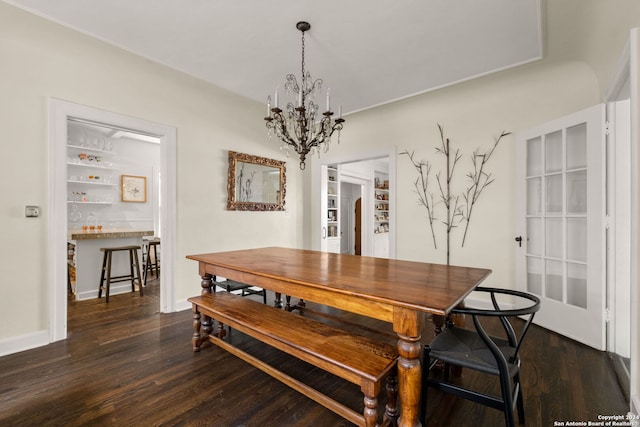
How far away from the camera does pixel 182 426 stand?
158 cm

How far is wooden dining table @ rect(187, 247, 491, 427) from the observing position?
4.37ft

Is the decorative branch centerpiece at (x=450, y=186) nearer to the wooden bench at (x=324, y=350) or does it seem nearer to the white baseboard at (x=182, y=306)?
the wooden bench at (x=324, y=350)

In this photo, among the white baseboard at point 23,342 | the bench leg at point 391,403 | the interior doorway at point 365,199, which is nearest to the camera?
the bench leg at point 391,403

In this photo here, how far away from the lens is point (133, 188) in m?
5.80

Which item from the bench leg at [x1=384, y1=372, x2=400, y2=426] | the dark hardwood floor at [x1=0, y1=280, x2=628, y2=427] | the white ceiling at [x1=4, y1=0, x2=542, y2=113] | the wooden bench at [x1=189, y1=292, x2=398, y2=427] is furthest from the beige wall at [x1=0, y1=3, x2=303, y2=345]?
the bench leg at [x1=384, y1=372, x2=400, y2=426]

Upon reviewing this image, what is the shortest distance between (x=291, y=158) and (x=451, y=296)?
392 centimetres

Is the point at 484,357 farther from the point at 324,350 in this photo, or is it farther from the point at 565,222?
the point at 565,222

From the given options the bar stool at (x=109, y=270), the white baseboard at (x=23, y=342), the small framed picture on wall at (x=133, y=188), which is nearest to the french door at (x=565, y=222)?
the white baseboard at (x=23, y=342)

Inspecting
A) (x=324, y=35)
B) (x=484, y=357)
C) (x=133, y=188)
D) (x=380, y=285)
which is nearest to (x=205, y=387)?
(x=380, y=285)

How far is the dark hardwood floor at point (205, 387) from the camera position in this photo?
1647 millimetres

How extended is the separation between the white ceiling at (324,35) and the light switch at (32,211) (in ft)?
5.22

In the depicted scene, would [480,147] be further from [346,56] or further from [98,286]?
[98,286]

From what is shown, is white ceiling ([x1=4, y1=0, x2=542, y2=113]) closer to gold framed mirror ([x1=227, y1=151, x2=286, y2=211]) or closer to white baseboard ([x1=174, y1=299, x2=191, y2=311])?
gold framed mirror ([x1=227, y1=151, x2=286, y2=211])

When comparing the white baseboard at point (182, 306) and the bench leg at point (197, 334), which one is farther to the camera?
the white baseboard at point (182, 306)
